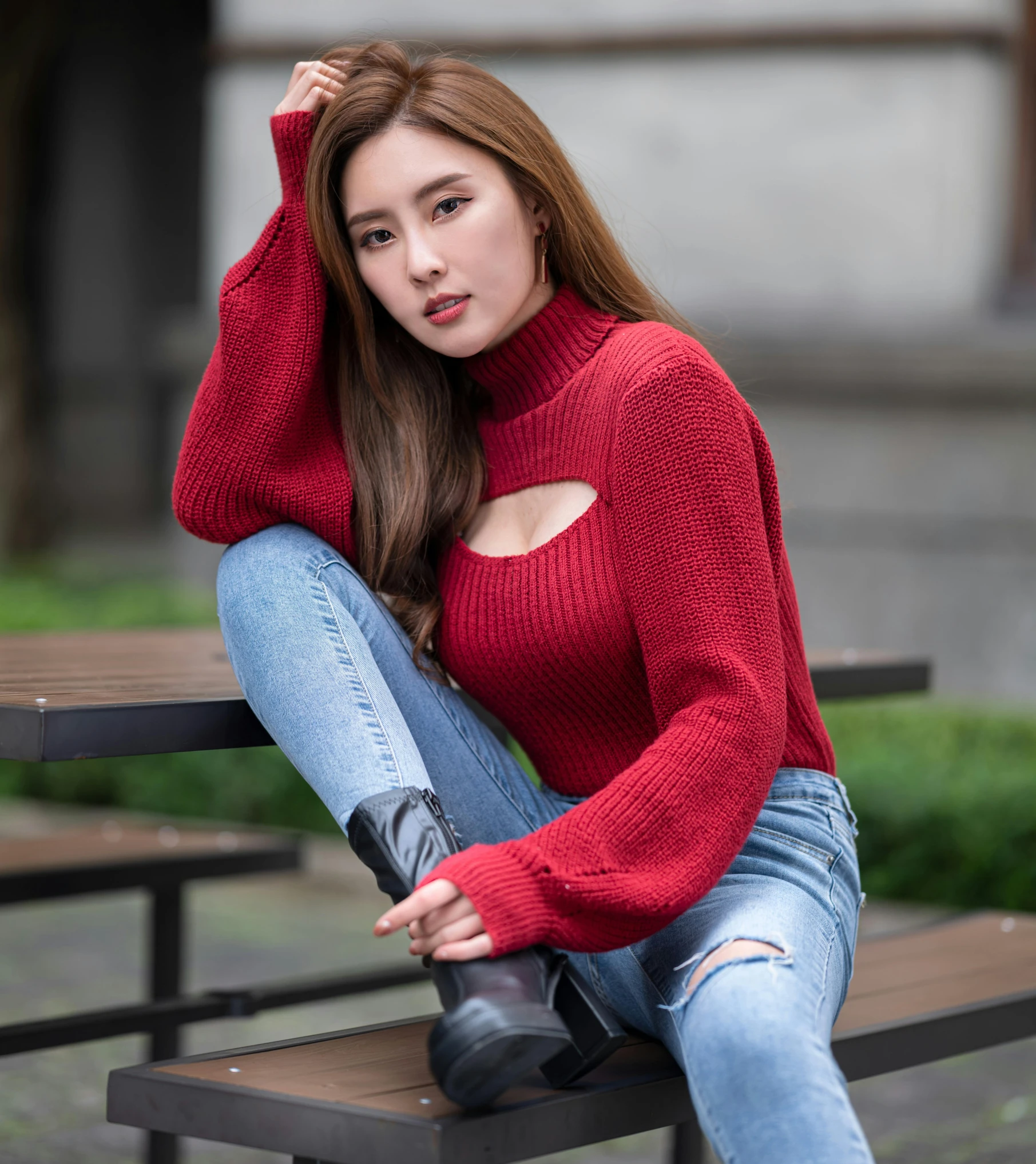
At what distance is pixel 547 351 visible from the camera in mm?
2287

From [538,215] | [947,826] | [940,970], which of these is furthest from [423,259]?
[947,826]

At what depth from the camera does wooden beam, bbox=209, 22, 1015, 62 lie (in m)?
5.89

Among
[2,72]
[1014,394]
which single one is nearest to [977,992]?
[1014,394]

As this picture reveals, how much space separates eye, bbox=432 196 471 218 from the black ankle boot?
0.75 meters

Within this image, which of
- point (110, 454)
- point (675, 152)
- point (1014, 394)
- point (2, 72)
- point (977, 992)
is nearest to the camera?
point (977, 992)

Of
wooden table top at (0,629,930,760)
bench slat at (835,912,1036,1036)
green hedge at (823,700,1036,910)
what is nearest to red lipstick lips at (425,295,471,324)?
wooden table top at (0,629,930,760)

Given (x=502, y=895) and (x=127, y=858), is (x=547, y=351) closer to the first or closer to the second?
(x=502, y=895)

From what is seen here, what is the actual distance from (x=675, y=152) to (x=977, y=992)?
14.5 feet

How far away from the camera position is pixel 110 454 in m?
11.3

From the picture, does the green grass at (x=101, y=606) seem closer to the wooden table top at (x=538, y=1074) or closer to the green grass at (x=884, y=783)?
the green grass at (x=884, y=783)

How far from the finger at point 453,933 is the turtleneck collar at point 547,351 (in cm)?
80

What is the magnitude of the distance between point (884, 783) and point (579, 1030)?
115 inches

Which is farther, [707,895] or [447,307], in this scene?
[447,307]

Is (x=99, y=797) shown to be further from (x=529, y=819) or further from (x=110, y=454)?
(x=110, y=454)
